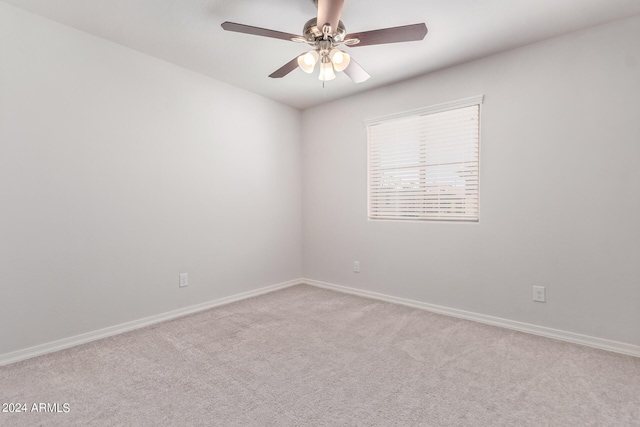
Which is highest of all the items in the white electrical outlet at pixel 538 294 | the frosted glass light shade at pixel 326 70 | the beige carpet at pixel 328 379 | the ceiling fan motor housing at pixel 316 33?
the ceiling fan motor housing at pixel 316 33

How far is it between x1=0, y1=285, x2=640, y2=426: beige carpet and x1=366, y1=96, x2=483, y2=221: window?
1.19 metres

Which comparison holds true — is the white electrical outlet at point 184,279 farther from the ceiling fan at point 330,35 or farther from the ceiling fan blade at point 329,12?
the ceiling fan blade at point 329,12

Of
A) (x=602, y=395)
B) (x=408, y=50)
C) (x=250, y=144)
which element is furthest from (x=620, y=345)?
(x=250, y=144)

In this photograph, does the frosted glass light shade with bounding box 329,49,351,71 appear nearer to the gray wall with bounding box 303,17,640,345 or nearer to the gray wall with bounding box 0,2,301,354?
the gray wall with bounding box 303,17,640,345

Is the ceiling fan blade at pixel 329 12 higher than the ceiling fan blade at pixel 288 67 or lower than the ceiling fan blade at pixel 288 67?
higher

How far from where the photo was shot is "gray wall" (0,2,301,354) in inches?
86.2

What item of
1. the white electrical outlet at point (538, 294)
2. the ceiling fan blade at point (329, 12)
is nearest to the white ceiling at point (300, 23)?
the ceiling fan blade at point (329, 12)

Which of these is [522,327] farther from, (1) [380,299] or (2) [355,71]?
(2) [355,71]

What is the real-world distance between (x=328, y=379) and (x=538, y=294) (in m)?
1.93

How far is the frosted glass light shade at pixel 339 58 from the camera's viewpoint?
6.70 ft

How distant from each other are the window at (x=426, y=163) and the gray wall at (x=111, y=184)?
146cm

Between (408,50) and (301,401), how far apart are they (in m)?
2.77

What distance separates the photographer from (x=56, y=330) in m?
2.33

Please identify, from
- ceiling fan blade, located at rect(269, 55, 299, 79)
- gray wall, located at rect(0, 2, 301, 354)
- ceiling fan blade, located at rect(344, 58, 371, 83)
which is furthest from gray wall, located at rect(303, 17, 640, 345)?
gray wall, located at rect(0, 2, 301, 354)
